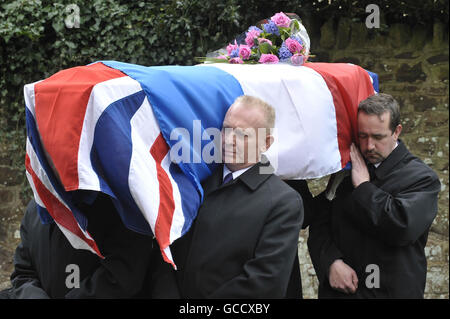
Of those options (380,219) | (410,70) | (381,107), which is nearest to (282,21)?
(381,107)

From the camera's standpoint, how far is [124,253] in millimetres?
2496

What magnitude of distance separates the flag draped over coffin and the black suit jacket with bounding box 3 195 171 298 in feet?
0.40

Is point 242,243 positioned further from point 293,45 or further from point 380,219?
point 293,45

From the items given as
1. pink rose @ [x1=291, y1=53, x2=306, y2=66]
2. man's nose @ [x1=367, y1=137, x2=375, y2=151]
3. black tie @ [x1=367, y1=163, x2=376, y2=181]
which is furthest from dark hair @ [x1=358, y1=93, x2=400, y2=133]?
pink rose @ [x1=291, y1=53, x2=306, y2=66]

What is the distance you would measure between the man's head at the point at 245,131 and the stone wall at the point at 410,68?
3.12 meters

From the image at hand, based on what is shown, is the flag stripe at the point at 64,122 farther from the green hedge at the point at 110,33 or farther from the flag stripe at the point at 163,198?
the green hedge at the point at 110,33

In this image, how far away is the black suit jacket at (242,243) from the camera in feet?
7.74

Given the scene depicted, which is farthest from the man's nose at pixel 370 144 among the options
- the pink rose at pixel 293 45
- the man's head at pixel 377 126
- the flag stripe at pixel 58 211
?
the flag stripe at pixel 58 211

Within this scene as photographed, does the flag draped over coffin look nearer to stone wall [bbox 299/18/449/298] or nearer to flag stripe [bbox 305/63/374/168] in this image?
flag stripe [bbox 305/63/374/168]

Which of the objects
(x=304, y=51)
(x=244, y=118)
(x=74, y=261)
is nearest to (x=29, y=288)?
(x=74, y=261)

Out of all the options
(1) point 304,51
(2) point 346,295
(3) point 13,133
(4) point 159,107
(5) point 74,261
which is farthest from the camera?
(3) point 13,133

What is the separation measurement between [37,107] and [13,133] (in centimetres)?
290

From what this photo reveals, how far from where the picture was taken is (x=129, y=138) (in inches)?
91.6

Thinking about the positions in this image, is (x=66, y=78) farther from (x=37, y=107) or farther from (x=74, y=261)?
(x=74, y=261)
